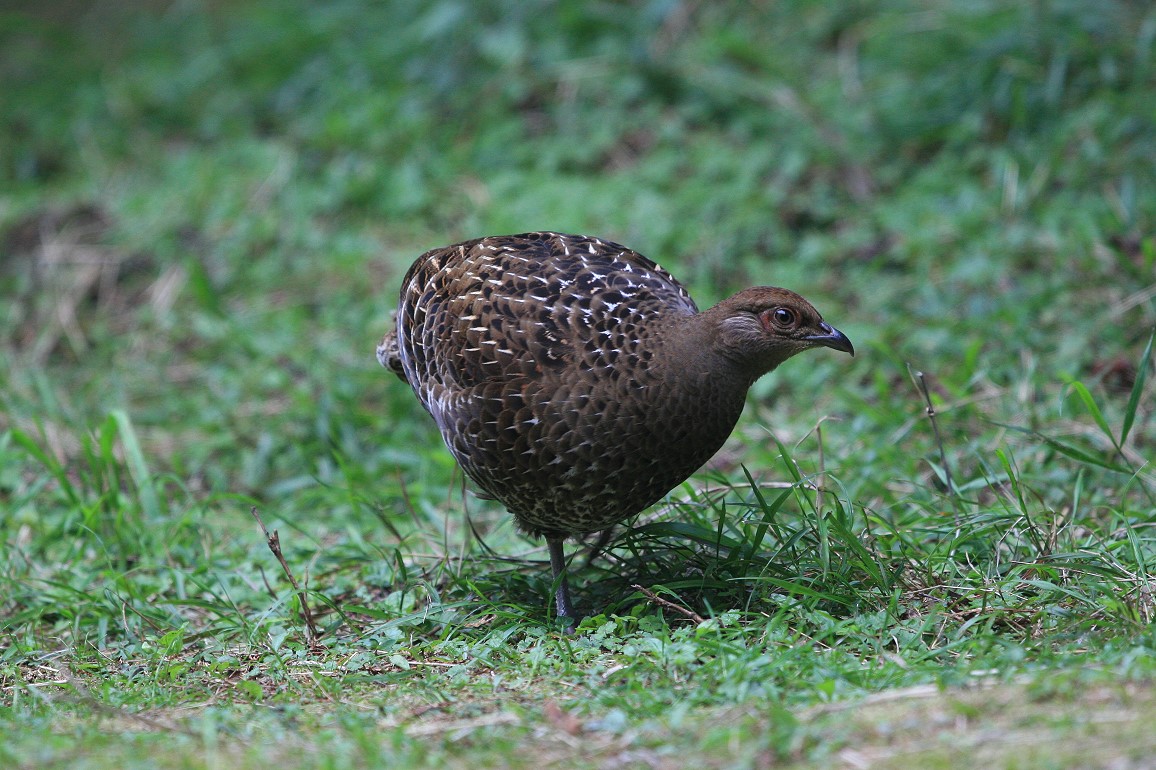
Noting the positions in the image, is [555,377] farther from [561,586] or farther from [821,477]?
[821,477]

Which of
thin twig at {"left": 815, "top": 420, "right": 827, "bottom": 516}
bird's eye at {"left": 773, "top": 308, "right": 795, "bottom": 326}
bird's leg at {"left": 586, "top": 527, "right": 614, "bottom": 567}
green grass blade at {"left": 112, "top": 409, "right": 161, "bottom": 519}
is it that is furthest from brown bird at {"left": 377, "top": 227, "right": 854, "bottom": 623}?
green grass blade at {"left": 112, "top": 409, "right": 161, "bottom": 519}

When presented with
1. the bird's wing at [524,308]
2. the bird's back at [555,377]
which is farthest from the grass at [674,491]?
the bird's wing at [524,308]

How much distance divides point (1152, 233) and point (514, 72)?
453 centimetres

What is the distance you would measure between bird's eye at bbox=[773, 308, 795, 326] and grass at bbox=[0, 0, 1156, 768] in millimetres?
658

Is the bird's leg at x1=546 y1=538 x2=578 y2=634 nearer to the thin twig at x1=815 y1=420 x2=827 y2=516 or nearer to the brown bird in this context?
the brown bird

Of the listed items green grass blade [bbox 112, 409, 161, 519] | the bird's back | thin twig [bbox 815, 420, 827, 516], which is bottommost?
green grass blade [bbox 112, 409, 161, 519]

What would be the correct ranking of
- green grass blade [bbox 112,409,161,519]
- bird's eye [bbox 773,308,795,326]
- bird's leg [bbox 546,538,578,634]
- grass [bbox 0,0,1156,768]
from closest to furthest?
grass [bbox 0,0,1156,768]
bird's eye [bbox 773,308,795,326]
bird's leg [bbox 546,538,578,634]
green grass blade [bbox 112,409,161,519]

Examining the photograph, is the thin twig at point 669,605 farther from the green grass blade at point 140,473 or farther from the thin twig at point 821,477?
the green grass blade at point 140,473

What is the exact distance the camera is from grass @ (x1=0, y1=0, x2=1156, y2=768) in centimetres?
341

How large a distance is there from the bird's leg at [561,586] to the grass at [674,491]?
0.13 m

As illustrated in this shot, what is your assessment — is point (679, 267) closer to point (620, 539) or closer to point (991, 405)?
point (991, 405)

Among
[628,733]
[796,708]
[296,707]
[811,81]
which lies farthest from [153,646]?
[811,81]

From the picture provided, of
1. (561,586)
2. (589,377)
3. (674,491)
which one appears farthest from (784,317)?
(674,491)

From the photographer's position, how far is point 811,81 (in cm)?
853
